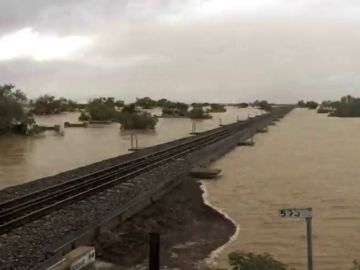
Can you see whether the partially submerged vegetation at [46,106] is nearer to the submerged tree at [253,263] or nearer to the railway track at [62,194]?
the railway track at [62,194]

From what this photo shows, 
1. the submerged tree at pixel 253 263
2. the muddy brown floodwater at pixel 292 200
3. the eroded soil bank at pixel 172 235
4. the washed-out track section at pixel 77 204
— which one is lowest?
the muddy brown floodwater at pixel 292 200

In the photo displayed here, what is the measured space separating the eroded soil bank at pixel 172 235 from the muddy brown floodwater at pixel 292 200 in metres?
0.62

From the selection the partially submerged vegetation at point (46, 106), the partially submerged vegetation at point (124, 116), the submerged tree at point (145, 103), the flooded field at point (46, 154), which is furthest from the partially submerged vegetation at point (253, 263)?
the submerged tree at point (145, 103)

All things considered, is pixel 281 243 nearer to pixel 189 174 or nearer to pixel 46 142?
pixel 189 174

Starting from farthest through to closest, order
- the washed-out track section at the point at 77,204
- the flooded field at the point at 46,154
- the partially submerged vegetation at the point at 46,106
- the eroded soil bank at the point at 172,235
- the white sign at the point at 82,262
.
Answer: the partially submerged vegetation at the point at 46,106 → the flooded field at the point at 46,154 → the eroded soil bank at the point at 172,235 → the washed-out track section at the point at 77,204 → the white sign at the point at 82,262

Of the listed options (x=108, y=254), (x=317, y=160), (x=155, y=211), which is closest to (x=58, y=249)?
(x=108, y=254)

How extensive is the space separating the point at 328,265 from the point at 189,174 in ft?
56.7

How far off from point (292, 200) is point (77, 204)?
951cm

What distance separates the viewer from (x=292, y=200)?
25047 mm

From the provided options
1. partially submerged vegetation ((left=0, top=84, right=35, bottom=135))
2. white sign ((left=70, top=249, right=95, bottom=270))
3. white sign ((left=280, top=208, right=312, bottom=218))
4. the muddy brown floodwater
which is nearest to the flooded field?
partially submerged vegetation ((left=0, top=84, right=35, bottom=135))

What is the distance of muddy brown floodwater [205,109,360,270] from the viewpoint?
16594mm

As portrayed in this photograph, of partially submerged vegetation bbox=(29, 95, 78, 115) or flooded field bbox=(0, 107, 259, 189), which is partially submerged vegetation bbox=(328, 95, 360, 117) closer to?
partially submerged vegetation bbox=(29, 95, 78, 115)

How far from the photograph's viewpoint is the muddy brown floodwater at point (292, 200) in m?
16.6

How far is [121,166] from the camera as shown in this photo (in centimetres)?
3253
